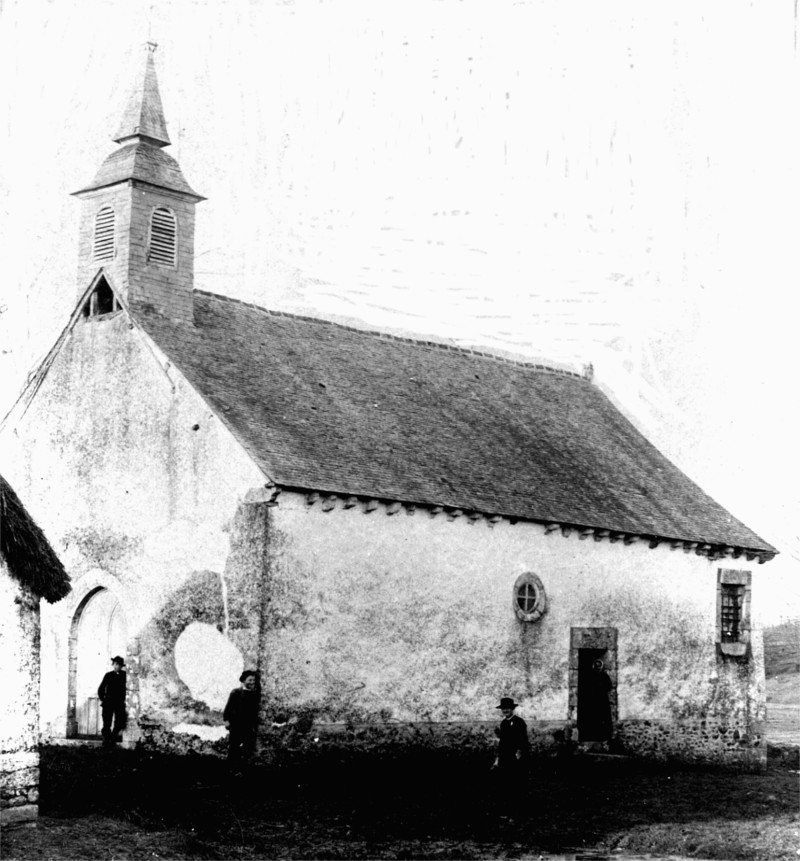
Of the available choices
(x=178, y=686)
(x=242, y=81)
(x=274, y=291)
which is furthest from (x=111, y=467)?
(x=274, y=291)

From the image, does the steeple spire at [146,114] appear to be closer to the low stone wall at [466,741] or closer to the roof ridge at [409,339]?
the roof ridge at [409,339]

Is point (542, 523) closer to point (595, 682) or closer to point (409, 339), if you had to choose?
point (595, 682)

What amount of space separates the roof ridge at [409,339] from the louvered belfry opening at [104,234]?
199cm

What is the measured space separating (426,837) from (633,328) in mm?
39746

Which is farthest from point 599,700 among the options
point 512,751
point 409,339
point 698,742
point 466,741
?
point 409,339

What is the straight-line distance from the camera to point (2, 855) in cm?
1288

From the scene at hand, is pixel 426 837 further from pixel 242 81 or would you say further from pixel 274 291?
pixel 274 291

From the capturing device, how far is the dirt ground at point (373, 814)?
49.1ft

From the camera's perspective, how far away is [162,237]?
25453mm

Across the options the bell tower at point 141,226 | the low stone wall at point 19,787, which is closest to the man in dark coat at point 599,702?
the bell tower at point 141,226

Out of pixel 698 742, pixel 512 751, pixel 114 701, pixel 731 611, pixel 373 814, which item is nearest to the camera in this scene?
pixel 373 814

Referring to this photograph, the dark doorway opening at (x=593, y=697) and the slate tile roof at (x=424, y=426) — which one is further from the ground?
the slate tile roof at (x=424, y=426)

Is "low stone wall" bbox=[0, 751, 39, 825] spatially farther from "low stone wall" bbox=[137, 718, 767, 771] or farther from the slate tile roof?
the slate tile roof

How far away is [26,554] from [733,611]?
19.1 meters
